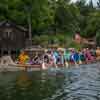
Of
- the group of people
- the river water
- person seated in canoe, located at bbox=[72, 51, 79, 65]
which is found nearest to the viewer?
the river water

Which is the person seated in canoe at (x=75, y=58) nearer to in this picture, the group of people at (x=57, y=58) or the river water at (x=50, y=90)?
the group of people at (x=57, y=58)

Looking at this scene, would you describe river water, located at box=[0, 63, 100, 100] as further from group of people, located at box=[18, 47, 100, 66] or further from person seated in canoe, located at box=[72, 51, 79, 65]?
person seated in canoe, located at box=[72, 51, 79, 65]

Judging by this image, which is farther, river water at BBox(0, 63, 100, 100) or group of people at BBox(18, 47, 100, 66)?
group of people at BBox(18, 47, 100, 66)

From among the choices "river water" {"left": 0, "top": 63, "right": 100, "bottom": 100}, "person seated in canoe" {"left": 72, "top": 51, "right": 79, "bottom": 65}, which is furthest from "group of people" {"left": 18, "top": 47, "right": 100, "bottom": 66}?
"river water" {"left": 0, "top": 63, "right": 100, "bottom": 100}

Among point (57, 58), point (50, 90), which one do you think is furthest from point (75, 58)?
point (50, 90)

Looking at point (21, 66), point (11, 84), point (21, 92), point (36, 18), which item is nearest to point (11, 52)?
point (36, 18)

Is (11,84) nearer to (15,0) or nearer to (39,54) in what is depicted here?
Answer: (39,54)


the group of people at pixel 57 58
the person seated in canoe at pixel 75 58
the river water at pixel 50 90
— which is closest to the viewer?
the river water at pixel 50 90

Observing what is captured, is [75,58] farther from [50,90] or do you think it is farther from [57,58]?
[50,90]

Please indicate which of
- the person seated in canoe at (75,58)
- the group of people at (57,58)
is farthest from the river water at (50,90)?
the person seated in canoe at (75,58)

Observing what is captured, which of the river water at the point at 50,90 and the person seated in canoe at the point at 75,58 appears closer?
the river water at the point at 50,90

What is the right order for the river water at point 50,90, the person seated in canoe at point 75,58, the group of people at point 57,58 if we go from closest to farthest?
the river water at point 50,90 → the group of people at point 57,58 → the person seated in canoe at point 75,58

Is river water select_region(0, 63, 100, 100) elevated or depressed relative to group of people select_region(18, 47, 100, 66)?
depressed

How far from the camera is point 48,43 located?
7081cm
